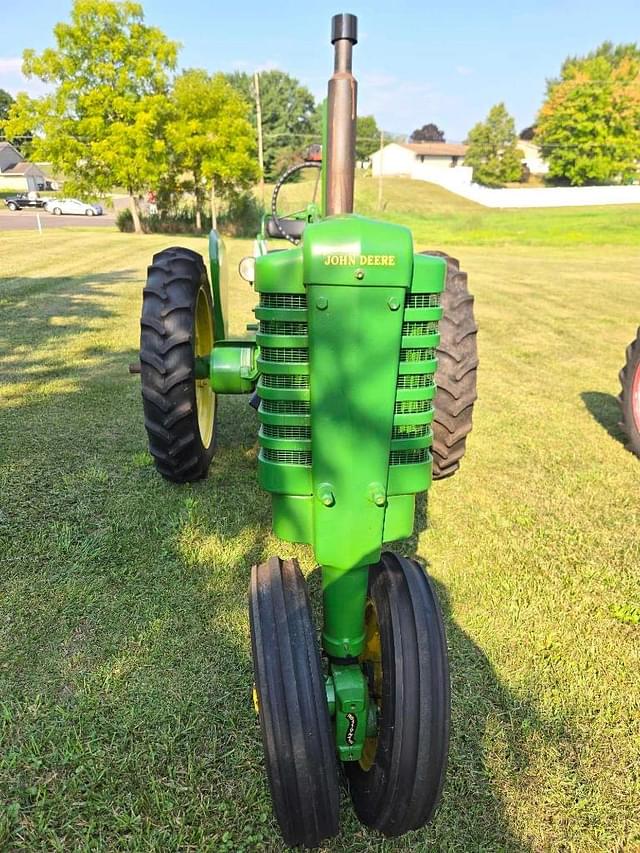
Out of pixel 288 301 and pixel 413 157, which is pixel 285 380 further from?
pixel 413 157

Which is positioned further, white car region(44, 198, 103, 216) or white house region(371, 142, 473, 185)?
white house region(371, 142, 473, 185)

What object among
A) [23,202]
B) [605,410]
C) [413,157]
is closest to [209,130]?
[23,202]

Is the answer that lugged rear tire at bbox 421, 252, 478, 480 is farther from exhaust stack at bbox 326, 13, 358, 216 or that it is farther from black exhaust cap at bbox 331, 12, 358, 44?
black exhaust cap at bbox 331, 12, 358, 44

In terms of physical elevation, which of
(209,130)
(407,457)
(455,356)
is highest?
(209,130)

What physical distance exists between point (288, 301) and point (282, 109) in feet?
240

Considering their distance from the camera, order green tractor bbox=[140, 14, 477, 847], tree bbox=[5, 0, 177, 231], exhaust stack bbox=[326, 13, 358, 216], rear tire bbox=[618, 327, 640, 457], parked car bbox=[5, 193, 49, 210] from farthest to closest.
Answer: parked car bbox=[5, 193, 49, 210], tree bbox=[5, 0, 177, 231], rear tire bbox=[618, 327, 640, 457], exhaust stack bbox=[326, 13, 358, 216], green tractor bbox=[140, 14, 477, 847]

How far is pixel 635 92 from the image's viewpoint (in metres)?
51.0

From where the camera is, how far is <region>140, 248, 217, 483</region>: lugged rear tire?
315 cm

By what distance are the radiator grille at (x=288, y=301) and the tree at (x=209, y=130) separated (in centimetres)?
2450

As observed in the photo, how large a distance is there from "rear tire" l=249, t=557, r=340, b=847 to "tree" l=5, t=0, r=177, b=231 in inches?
966

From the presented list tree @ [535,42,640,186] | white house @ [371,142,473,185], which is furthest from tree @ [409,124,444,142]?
tree @ [535,42,640,186]

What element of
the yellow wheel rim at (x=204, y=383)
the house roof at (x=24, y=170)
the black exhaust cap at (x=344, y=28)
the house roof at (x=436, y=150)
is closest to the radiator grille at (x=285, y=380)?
the black exhaust cap at (x=344, y=28)

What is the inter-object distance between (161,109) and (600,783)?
26.2 meters

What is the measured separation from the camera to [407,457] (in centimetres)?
184
